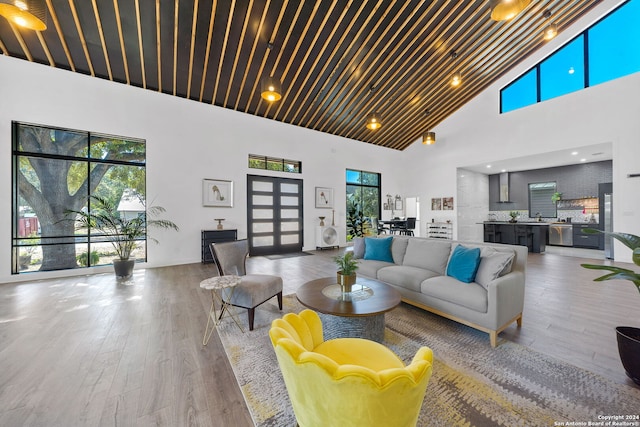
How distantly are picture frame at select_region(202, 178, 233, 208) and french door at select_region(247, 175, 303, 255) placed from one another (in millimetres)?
575

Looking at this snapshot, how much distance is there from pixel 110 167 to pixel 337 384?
6466 millimetres

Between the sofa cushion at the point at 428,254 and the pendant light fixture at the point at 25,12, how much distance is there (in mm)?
5092

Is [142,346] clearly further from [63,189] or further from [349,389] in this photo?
[63,189]

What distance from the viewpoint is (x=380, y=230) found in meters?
8.85

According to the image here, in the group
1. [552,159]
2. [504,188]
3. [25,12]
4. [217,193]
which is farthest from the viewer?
[504,188]

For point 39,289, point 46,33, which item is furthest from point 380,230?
point 46,33

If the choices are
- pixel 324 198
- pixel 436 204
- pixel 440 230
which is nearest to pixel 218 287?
pixel 324 198

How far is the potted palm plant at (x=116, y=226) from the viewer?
4578 millimetres

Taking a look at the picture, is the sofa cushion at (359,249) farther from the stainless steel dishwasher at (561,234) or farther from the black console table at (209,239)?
the stainless steel dishwasher at (561,234)

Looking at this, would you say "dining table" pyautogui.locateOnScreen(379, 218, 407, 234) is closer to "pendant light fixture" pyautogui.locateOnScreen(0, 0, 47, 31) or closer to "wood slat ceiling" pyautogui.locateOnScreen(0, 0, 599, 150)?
"wood slat ceiling" pyautogui.locateOnScreen(0, 0, 599, 150)

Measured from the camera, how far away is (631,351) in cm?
171

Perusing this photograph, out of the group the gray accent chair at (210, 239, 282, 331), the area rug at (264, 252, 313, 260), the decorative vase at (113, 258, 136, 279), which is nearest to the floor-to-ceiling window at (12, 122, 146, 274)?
the decorative vase at (113, 258, 136, 279)

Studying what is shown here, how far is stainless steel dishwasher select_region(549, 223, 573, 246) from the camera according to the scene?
7.61 meters

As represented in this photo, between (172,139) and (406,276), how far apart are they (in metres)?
5.91
